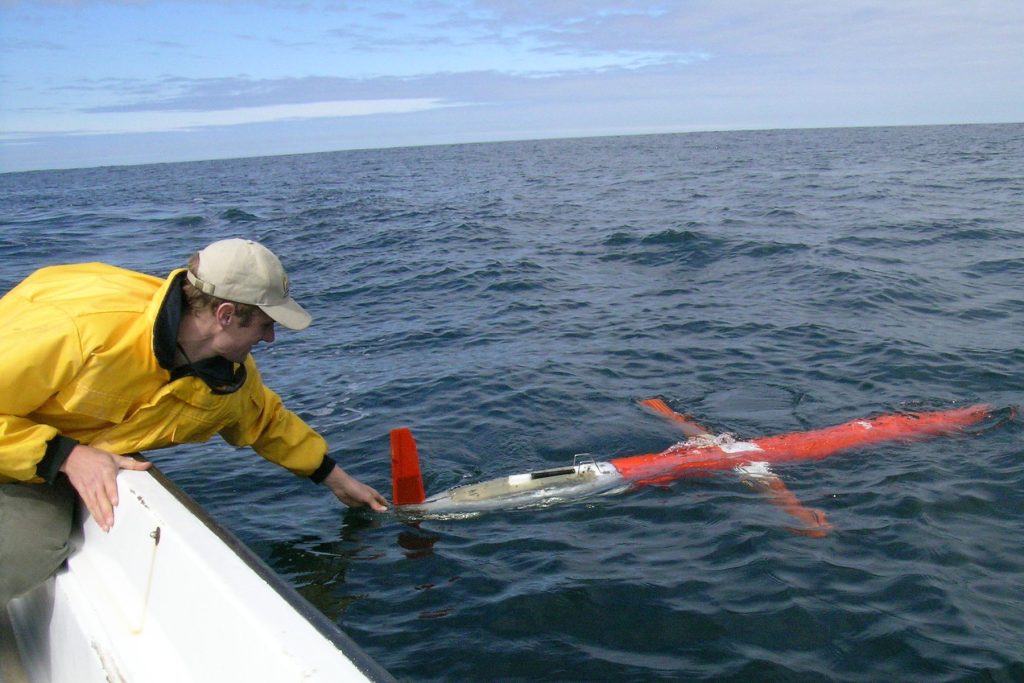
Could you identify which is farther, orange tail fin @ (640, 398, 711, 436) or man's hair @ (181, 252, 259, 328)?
orange tail fin @ (640, 398, 711, 436)

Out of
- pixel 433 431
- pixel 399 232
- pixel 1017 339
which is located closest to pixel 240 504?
pixel 433 431

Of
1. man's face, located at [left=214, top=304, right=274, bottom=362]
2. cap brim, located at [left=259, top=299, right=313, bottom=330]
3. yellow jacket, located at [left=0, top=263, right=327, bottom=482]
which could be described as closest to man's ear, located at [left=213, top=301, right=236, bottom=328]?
man's face, located at [left=214, top=304, right=274, bottom=362]

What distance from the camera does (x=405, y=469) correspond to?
18.9ft

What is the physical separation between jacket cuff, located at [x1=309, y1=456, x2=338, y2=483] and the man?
1.03 metres

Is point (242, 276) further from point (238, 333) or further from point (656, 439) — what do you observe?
point (656, 439)

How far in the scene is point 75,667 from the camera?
2.76 meters

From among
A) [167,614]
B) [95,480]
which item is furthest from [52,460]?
[167,614]

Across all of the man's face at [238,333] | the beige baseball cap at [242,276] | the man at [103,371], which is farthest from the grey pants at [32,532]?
the beige baseball cap at [242,276]

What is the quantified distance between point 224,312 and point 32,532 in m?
1.13

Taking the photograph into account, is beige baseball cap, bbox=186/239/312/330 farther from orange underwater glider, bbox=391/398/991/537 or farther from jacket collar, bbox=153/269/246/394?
orange underwater glider, bbox=391/398/991/537

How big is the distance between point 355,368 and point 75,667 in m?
7.49

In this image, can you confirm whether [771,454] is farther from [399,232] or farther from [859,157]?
[859,157]

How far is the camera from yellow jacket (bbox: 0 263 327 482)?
9.67ft

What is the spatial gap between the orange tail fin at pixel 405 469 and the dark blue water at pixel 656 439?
0.26 meters
